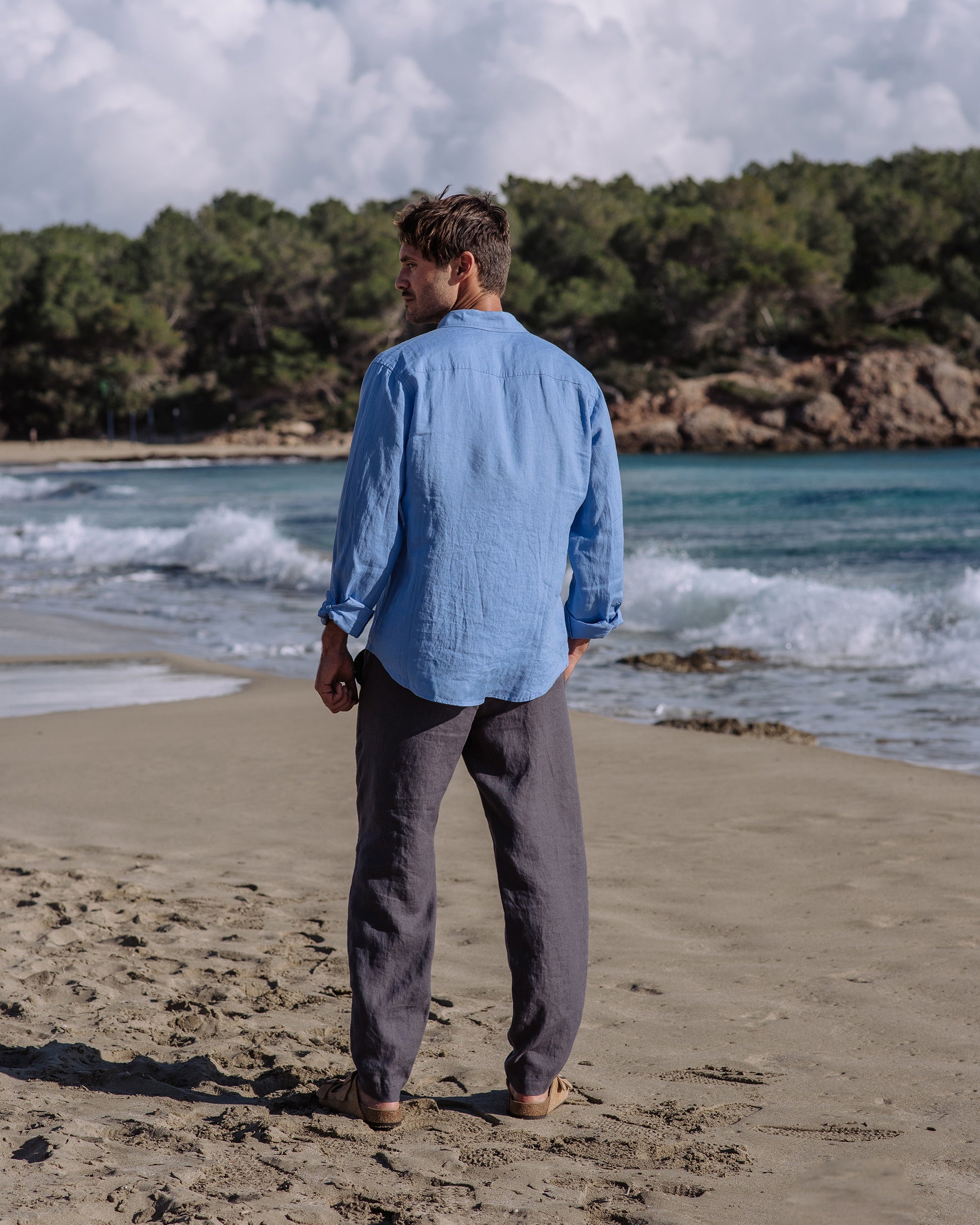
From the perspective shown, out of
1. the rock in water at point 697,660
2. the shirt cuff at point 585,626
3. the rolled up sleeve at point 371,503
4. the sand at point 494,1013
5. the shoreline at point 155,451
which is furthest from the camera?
the shoreline at point 155,451

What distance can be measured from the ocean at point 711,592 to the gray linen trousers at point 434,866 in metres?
4.21

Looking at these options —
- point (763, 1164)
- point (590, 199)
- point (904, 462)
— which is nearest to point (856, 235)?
point (590, 199)

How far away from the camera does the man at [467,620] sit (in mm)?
2135

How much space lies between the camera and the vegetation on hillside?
58094mm

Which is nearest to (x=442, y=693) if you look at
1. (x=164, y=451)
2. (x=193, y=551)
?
(x=193, y=551)

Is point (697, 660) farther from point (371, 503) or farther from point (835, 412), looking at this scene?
point (835, 412)

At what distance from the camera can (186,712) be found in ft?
23.2

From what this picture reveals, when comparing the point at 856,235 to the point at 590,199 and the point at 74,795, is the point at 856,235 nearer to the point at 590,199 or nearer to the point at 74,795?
the point at 590,199

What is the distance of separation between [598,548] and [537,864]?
637 millimetres

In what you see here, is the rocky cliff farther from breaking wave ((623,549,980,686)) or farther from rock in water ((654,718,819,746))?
rock in water ((654,718,819,746))

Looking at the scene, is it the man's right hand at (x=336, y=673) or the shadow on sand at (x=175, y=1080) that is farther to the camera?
the shadow on sand at (x=175, y=1080)

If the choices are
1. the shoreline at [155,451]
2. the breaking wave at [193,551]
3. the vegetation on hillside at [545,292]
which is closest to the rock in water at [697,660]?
the breaking wave at [193,551]

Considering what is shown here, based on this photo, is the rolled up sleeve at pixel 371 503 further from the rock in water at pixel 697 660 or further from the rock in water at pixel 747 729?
the rock in water at pixel 697 660

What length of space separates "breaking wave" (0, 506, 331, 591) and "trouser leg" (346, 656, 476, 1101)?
39.5 feet
